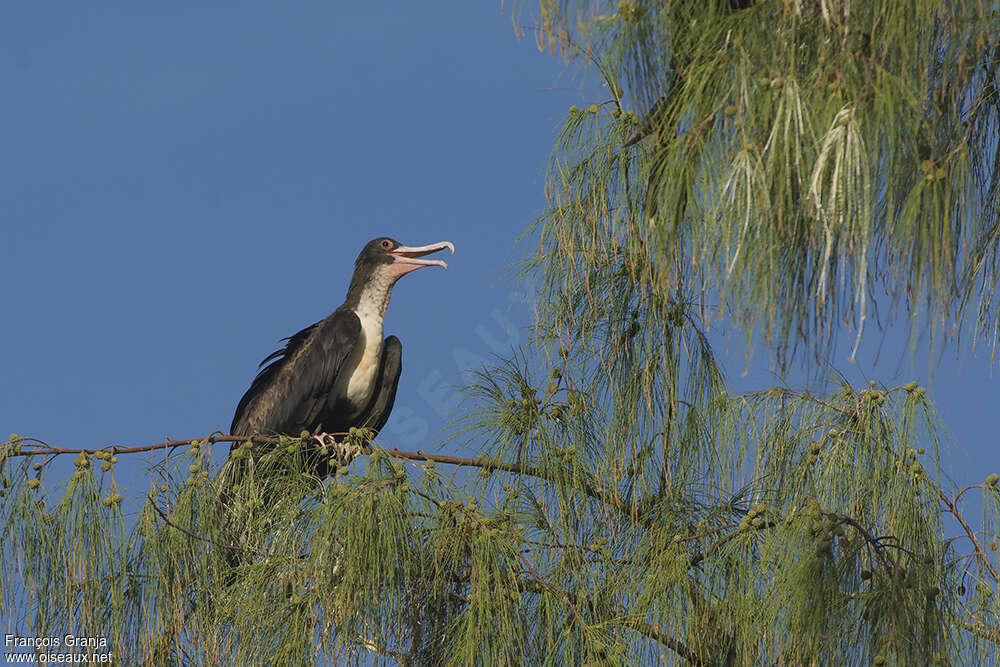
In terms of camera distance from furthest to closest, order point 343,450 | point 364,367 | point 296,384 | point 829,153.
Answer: point 364,367 → point 296,384 → point 343,450 → point 829,153

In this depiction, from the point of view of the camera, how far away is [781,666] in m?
3.08

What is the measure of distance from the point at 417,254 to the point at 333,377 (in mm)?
910

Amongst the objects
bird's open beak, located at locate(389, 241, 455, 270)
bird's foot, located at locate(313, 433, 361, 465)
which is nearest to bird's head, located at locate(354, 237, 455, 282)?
bird's open beak, located at locate(389, 241, 455, 270)

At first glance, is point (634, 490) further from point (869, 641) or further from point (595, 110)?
point (595, 110)

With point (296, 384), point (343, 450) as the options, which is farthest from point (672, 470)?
point (296, 384)

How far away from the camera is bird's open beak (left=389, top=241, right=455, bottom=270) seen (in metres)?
6.15

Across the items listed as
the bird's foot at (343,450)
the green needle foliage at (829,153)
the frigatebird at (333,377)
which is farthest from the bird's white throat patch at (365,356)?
the green needle foliage at (829,153)

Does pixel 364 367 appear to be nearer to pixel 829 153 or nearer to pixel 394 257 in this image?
pixel 394 257

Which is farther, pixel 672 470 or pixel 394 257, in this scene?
pixel 394 257

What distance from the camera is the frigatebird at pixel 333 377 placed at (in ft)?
18.2

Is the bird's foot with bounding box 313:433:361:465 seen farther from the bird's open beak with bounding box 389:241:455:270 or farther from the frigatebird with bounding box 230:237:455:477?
the bird's open beak with bounding box 389:241:455:270

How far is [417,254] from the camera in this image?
6184 millimetres

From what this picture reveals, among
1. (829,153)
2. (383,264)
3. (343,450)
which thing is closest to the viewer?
(829,153)

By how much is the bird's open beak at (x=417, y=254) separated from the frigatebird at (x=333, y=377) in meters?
0.16
